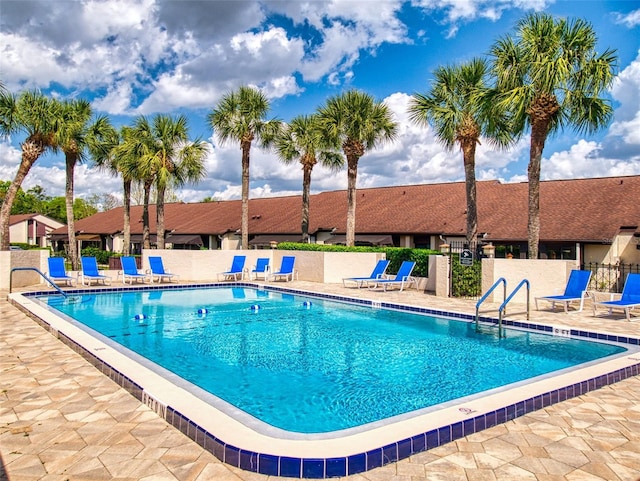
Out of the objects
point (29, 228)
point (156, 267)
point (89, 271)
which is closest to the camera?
point (89, 271)

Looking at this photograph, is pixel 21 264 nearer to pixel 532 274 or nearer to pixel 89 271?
pixel 89 271

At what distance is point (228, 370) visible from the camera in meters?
8.67

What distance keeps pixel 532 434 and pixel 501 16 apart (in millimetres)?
18514

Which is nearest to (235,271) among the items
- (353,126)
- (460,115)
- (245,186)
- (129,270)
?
(129,270)

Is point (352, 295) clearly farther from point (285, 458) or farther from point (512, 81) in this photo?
point (285, 458)

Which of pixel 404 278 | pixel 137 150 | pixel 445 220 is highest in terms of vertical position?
pixel 137 150

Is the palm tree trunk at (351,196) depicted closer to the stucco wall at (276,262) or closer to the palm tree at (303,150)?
the stucco wall at (276,262)

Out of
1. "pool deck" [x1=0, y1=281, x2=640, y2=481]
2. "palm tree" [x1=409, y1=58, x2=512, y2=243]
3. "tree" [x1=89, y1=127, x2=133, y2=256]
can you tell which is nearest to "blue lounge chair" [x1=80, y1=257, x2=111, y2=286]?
"tree" [x1=89, y1=127, x2=133, y2=256]

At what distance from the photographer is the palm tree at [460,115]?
66.7ft

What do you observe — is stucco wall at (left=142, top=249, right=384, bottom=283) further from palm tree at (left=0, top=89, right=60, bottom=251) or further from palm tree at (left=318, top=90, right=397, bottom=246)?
palm tree at (left=0, top=89, right=60, bottom=251)

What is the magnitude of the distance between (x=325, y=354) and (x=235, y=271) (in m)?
15.0

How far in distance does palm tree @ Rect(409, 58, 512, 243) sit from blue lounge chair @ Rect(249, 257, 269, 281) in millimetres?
9999

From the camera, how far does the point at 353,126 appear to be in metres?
25.1

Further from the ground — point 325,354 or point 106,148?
point 106,148
